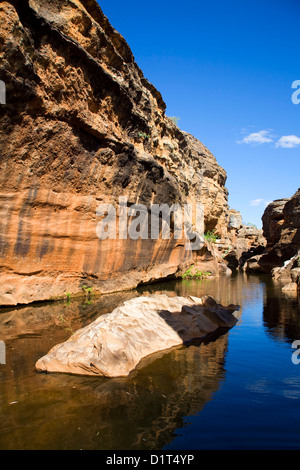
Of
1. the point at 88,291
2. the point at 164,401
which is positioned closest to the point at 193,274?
the point at 88,291

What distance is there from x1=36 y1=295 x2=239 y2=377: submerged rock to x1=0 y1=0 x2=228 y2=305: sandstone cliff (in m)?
4.79

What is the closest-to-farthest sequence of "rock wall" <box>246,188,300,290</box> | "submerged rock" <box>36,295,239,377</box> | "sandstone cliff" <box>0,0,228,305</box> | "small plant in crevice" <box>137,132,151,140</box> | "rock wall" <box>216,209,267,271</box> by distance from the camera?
"submerged rock" <box>36,295,239,377</box> < "sandstone cliff" <box>0,0,228,305</box> < "small plant in crevice" <box>137,132,151,140</box> < "rock wall" <box>246,188,300,290</box> < "rock wall" <box>216,209,267,271</box>

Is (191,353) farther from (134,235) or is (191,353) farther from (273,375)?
(134,235)

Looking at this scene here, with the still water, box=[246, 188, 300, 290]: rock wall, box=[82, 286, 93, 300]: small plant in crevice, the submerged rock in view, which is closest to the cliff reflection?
the still water

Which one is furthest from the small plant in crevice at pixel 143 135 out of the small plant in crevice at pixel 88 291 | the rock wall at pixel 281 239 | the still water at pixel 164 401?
the rock wall at pixel 281 239

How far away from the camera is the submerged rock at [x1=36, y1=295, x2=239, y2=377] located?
525 centimetres

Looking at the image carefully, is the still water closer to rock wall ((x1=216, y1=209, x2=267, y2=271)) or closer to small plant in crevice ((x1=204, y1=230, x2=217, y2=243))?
small plant in crevice ((x1=204, y1=230, x2=217, y2=243))

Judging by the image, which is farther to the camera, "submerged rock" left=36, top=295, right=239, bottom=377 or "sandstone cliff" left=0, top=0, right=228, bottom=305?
"sandstone cliff" left=0, top=0, right=228, bottom=305

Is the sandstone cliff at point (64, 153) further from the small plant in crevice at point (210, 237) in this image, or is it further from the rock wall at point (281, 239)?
the small plant in crevice at point (210, 237)

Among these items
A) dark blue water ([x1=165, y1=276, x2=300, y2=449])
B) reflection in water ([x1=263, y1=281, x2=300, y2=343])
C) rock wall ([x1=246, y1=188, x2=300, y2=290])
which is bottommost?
dark blue water ([x1=165, y1=276, x2=300, y2=449])

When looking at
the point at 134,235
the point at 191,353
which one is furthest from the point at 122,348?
the point at 134,235

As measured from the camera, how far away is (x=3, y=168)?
973 cm

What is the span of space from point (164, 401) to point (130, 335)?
5.95ft

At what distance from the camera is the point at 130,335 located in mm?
6129
